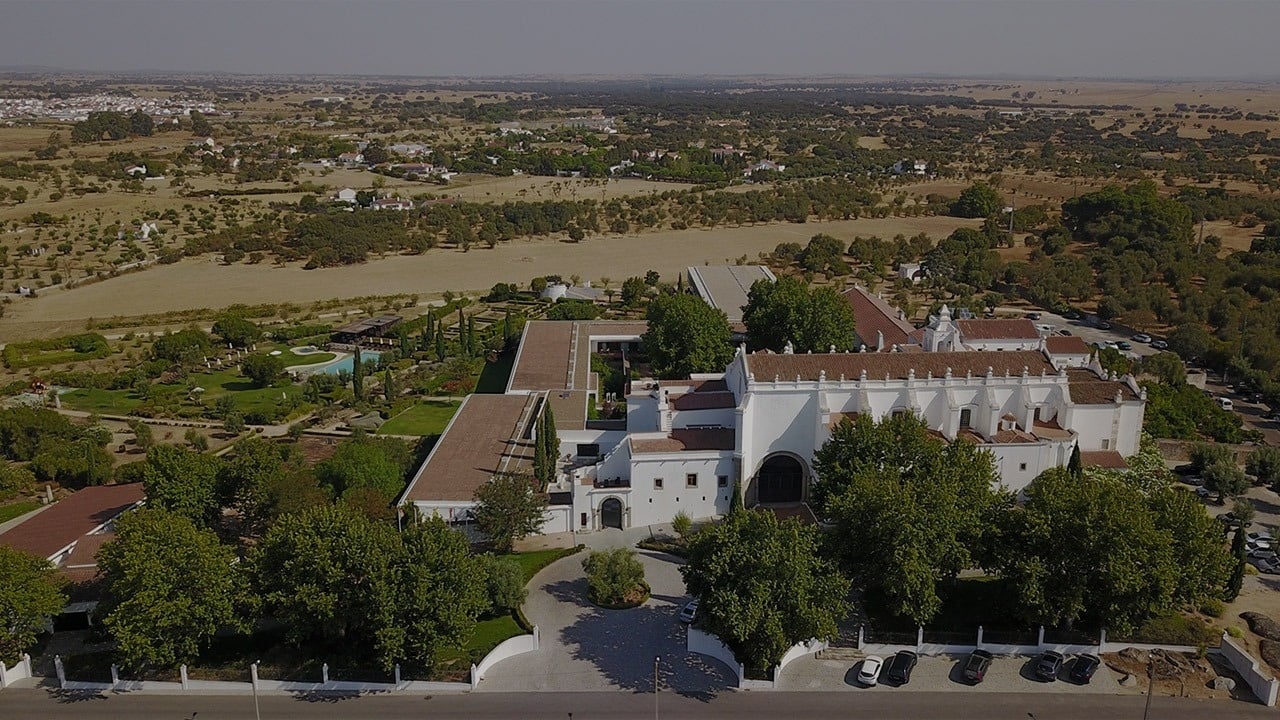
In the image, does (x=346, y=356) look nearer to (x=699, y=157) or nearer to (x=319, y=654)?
(x=319, y=654)

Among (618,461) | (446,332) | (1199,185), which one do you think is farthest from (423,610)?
(1199,185)

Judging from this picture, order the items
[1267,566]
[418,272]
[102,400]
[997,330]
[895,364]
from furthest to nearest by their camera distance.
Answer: [418,272], [102,400], [997,330], [895,364], [1267,566]

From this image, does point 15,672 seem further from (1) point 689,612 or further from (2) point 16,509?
(1) point 689,612

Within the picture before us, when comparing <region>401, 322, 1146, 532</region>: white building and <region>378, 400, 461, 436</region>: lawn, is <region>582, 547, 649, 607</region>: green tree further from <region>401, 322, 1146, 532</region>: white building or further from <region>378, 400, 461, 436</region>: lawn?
<region>378, 400, 461, 436</region>: lawn

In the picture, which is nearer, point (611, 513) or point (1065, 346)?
point (611, 513)

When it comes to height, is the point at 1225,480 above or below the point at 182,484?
below

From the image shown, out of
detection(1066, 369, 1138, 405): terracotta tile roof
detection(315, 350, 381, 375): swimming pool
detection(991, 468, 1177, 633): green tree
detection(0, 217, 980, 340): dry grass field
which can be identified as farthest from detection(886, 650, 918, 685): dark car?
detection(0, 217, 980, 340): dry grass field

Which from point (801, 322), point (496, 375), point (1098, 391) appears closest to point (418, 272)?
point (496, 375)

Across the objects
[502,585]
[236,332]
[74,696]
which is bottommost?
[74,696]
